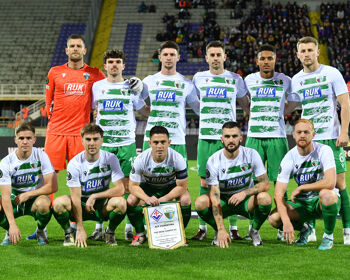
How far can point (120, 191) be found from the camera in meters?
4.94

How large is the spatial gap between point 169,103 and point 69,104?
3.86ft

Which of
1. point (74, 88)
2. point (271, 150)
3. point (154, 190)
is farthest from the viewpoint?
point (74, 88)

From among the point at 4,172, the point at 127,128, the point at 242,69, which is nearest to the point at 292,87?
the point at 127,128

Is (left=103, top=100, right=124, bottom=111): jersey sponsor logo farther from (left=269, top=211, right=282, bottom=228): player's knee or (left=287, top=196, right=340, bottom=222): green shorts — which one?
(left=287, top=196, right=340, bottom=222): green shorts

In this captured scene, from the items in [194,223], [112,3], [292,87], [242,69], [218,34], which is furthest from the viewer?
[112,3]

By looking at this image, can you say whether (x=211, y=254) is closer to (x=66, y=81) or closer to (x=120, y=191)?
(x=120, y=191)

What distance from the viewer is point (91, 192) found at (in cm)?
502

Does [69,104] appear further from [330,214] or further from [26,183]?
[330,214]

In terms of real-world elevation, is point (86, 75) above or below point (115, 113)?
above

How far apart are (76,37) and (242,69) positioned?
18.0 m

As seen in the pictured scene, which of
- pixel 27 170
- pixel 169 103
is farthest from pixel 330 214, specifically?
pixel 27 170

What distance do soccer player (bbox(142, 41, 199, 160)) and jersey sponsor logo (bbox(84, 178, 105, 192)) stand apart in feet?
2.78

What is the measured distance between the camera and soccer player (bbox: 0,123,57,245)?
4.82m

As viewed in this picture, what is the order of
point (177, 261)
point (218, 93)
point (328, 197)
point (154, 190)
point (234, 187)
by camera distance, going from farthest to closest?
point (218, 93) < point (154, 190) < point (234, 187) < point (328, 197) < point (177, 261)
